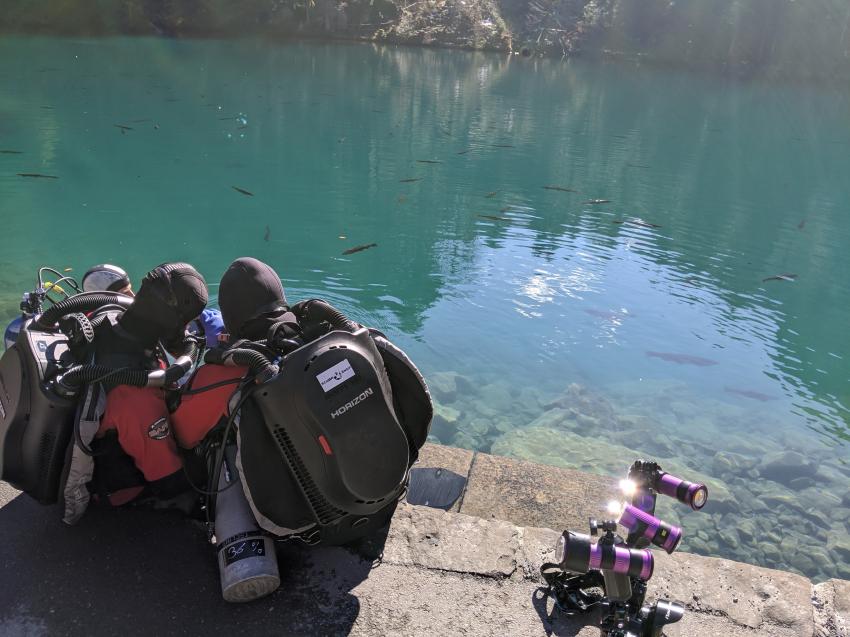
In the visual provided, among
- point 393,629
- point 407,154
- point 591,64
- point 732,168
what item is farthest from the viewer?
point 591,64

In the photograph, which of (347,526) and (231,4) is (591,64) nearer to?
(231,4)

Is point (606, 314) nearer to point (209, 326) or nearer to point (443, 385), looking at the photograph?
point (443, 385)

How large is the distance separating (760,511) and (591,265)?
16.4 feet

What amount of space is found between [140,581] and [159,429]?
520 mm

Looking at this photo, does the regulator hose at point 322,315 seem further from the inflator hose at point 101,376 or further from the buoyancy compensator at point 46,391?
the inflator hose at point 101,376

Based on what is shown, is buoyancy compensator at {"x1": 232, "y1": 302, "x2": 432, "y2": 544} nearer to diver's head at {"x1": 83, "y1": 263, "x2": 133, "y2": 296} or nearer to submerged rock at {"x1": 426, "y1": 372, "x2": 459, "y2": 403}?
diver's head at {"x1": 83, "y1": 263, "x2": 133, "y2": 296}

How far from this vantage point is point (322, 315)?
2422mm

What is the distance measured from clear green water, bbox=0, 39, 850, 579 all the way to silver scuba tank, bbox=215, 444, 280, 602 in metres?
3.47

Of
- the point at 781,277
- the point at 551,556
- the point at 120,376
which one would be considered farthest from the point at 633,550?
the point at 781,277

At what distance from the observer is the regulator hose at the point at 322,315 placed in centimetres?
236

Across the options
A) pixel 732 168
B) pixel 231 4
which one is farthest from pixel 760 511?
pixel 231 4

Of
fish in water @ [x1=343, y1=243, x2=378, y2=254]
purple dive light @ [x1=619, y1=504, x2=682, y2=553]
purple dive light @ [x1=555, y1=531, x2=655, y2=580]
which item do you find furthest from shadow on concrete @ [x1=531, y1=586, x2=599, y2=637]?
fish in water @ [x1=343, y1=243, x2=378, y2=254]

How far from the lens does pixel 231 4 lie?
37656 mm

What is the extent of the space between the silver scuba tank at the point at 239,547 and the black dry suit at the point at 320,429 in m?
0.10
